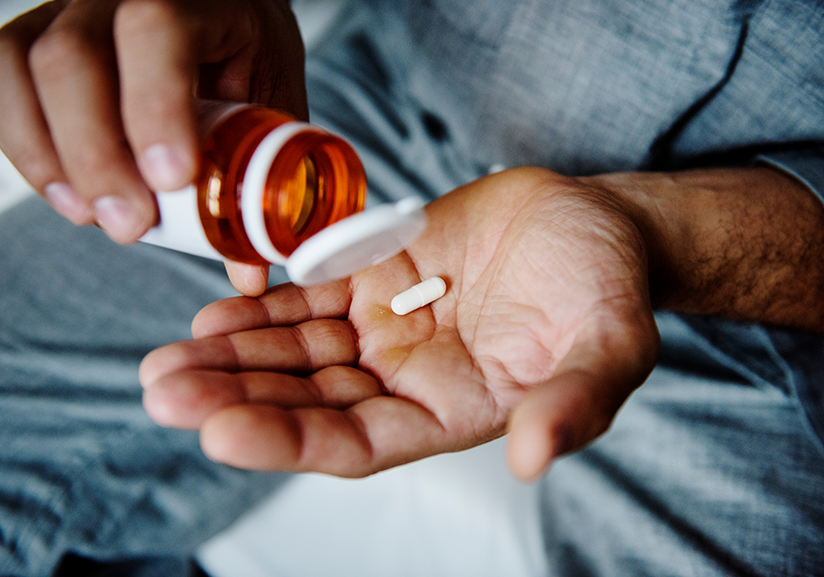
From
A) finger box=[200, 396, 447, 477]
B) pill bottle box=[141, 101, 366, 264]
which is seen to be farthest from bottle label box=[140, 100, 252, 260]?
finger box=[200, 396, 447, 477]

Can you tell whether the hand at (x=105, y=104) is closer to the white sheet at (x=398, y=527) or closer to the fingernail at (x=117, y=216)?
the fingernail at (x=117, y=216)

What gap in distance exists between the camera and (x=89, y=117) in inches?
27.1

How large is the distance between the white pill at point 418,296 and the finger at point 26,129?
54 centimetres

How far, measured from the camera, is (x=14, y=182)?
1.83 meters

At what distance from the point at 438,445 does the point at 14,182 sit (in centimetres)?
194

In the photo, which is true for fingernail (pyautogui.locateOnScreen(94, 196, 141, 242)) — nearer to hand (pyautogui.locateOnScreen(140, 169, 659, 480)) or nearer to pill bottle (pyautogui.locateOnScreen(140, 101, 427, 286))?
pill bottle (pyautogui.locateOnScreen(140, 101, 427, 286))

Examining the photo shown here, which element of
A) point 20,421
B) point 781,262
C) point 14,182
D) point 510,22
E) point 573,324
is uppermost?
point 510,22

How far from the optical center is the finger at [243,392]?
67 cm

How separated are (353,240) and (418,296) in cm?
31

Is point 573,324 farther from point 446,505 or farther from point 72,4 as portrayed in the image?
point 72,4

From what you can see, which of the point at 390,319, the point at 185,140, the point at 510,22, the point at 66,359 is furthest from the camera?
the point at 510,22

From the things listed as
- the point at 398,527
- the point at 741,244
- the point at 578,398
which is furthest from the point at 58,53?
the point at 741,244

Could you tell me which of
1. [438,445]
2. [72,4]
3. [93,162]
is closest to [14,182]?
[72,4]

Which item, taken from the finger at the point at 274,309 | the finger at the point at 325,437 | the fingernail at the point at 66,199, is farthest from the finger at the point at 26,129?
the finger at the point at 325,437
